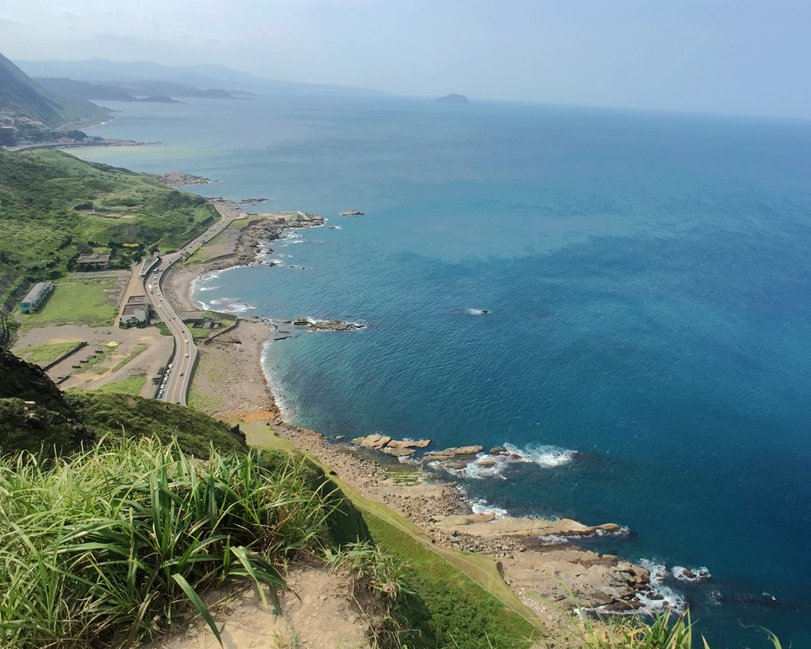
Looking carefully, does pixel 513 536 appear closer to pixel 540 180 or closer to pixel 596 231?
pixel 596 231

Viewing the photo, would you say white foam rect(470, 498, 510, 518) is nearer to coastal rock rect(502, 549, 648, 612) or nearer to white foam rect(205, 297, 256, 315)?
coastal rock rect(502, 549, 648, 612)

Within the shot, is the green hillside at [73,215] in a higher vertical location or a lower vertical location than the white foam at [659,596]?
higher

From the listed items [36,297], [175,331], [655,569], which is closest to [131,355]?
[175,331]

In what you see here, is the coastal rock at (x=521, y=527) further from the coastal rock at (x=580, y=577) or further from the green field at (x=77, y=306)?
the green field at (x=77, y=306)

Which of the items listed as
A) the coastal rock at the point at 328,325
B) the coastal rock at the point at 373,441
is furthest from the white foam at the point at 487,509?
the coastal rock at the point at 328,325

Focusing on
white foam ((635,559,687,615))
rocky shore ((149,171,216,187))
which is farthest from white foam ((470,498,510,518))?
rocky shore ((149,171,216,187))

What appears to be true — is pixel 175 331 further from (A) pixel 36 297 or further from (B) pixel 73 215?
(B) pixel 73 215
